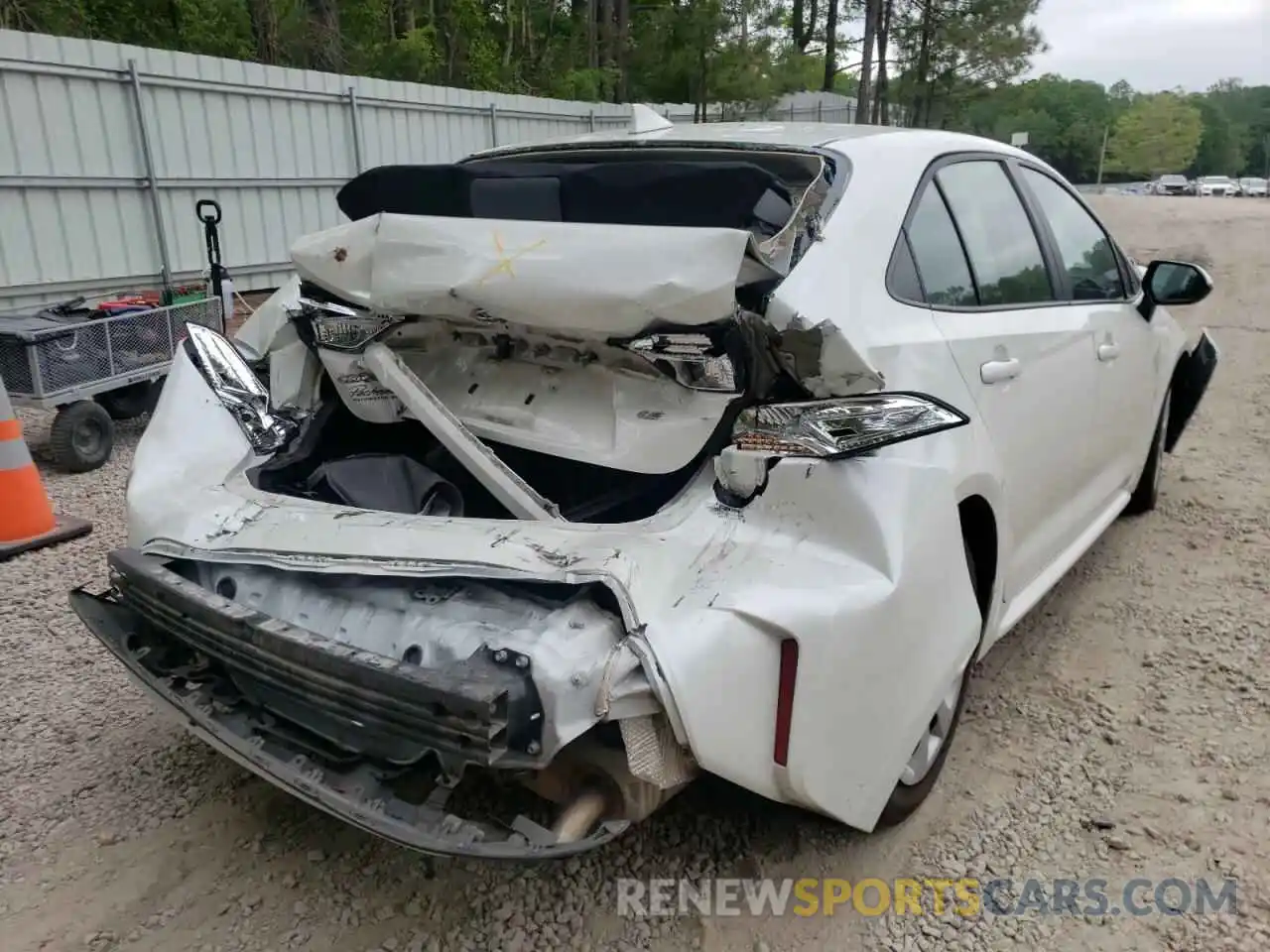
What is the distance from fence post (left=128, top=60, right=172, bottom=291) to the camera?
27.9 ft

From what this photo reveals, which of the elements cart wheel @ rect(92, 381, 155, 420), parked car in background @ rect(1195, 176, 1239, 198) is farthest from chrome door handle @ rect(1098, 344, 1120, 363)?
parked car in background @ rect(1195, 176, 1239, 198)

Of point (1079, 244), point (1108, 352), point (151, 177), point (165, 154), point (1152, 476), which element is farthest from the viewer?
point (165, 154)

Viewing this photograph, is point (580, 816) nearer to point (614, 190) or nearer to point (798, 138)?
point (614, 190)

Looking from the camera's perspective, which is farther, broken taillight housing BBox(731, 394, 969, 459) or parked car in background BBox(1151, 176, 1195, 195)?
parked car in background BBox(1151, 176, 1195, 195)

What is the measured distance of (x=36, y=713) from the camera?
311cm

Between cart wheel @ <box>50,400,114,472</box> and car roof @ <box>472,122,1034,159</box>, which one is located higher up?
car roof @ <box>472,122,1034,159</box>

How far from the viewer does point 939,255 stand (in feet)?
8.85

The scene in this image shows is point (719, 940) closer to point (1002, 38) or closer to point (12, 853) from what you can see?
point (12, 853)

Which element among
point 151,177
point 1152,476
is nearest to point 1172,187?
point 151,177

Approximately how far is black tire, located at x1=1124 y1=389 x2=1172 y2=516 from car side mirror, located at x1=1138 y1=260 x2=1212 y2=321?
0.68 m

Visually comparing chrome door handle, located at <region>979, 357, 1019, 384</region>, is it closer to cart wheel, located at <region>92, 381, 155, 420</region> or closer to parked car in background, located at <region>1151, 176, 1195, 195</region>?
cart wheel, located at <region>92, 381, 155, 420</region>

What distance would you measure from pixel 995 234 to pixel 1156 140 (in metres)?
87.2

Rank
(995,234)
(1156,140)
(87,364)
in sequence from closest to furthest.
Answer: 1. (995,234)
2. (87,364)
3. (1156,140)

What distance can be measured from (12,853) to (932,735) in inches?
95.0
